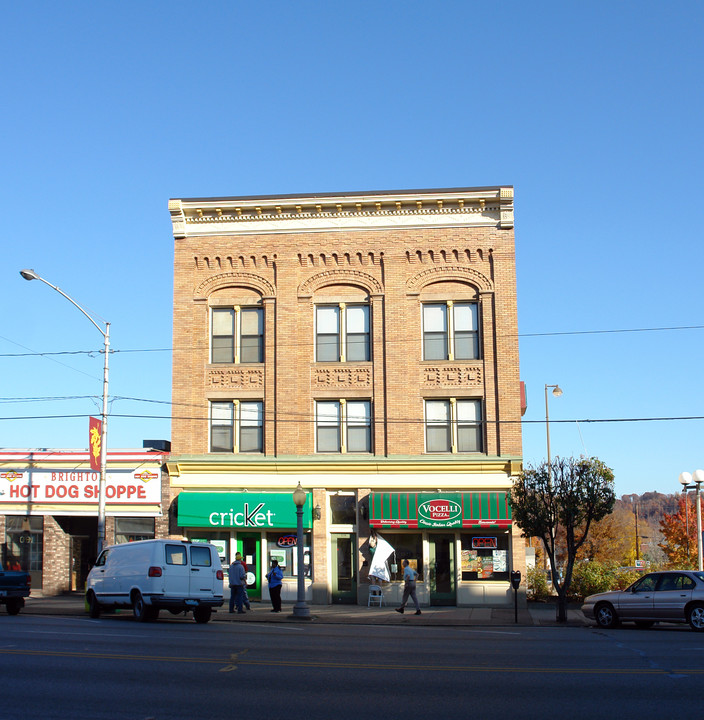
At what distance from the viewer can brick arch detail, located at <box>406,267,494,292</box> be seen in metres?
30.1

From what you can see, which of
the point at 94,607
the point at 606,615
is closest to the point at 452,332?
the point at 606,615

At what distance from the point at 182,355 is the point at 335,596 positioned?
10.0 metres

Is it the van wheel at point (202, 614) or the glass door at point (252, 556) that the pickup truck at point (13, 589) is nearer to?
the van wheel at point (202, 614)

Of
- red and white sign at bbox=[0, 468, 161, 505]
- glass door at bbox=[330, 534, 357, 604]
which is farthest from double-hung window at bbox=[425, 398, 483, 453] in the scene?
red and white sign at bbox=[0, 468, 161, 505]

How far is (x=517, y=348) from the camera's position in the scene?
29.5m

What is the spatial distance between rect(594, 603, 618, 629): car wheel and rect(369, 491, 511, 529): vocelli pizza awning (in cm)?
656

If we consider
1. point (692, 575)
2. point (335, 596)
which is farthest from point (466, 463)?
point (692, 575)

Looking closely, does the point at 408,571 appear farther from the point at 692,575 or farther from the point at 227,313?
the point at 227,313

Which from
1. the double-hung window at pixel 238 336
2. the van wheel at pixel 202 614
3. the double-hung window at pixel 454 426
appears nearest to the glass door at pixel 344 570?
the double-hung window at pixel 454 426

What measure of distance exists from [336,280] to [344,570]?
10.1 metres

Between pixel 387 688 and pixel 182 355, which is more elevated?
pixel 182 355

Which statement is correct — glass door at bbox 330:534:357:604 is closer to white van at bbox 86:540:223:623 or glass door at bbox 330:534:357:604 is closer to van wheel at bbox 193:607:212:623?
white van at bbox 86:540:223:623

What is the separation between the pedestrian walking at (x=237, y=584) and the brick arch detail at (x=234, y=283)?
10189 millimetres

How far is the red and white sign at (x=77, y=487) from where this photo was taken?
100ft
